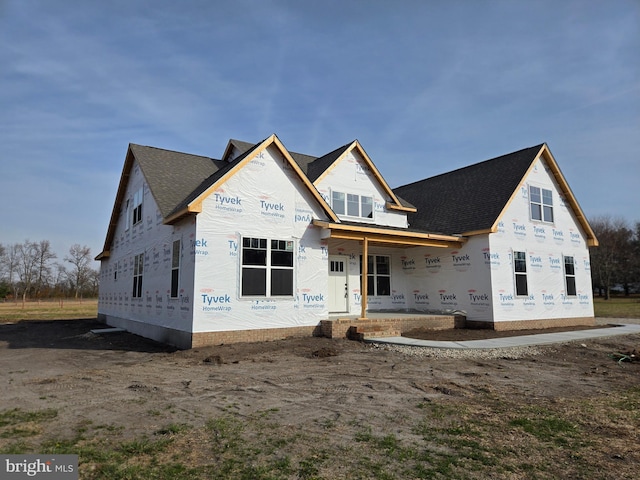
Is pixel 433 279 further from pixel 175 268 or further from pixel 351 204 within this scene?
pixel 175 268

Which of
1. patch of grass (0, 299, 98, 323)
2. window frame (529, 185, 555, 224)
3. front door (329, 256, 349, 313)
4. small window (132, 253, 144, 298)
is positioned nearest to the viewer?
front door (329, 256, 349, 313)

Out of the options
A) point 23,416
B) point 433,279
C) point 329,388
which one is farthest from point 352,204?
point 23,416

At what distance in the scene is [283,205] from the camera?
13648 millimetres

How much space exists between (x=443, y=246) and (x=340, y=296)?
4642 millimetres

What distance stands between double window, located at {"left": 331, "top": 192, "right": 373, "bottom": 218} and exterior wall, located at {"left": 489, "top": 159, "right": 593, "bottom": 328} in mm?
5063

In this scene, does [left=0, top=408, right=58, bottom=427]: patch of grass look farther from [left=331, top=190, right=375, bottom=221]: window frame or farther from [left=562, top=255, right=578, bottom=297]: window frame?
[left=562, top=255, right=578, bottom=297]: window frame

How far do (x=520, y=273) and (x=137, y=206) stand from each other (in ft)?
52.7

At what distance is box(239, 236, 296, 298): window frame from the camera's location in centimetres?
1266

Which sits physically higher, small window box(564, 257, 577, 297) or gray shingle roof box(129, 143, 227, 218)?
gray shingle roof box(129, 143, 227, 218)

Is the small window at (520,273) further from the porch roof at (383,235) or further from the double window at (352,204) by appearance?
the double window at (352,204)

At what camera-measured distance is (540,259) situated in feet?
59.6

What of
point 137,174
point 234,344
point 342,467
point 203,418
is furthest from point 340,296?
point 342,467

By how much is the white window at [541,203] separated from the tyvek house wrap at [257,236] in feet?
32.9

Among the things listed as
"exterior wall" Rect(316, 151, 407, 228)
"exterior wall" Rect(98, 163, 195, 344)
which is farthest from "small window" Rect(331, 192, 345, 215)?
"exterior wall" Rect(98, 163, 195, 344)
